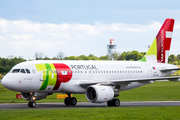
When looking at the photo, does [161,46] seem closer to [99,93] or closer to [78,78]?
[78,78]

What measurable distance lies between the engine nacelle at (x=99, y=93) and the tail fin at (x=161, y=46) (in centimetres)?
1167

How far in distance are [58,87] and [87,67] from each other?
4.24 metres

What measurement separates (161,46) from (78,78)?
545 inches

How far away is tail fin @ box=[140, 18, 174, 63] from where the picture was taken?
39.8 m

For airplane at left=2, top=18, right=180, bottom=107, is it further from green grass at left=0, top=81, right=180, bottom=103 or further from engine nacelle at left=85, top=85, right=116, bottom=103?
green grass at left=0, top=81, right=180, bottom=103

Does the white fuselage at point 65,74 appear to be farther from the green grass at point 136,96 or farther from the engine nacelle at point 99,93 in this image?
the green grass at point 136,96

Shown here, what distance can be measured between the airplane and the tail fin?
72.0 inches

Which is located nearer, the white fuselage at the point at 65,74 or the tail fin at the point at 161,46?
the white fuselage at the point at 65,74

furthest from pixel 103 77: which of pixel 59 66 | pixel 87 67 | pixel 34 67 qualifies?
pixel 34 67

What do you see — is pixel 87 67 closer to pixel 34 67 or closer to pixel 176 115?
pixel 34 67

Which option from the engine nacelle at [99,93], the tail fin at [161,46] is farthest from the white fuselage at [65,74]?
the tail fin at [161,46]

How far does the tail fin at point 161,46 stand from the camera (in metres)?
39.8

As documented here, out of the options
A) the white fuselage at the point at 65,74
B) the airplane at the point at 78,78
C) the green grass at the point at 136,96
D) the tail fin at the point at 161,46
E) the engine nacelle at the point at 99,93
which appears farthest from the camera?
the green grass at the point at 136,96

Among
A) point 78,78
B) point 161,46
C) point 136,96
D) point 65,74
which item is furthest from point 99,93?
point 136,96
